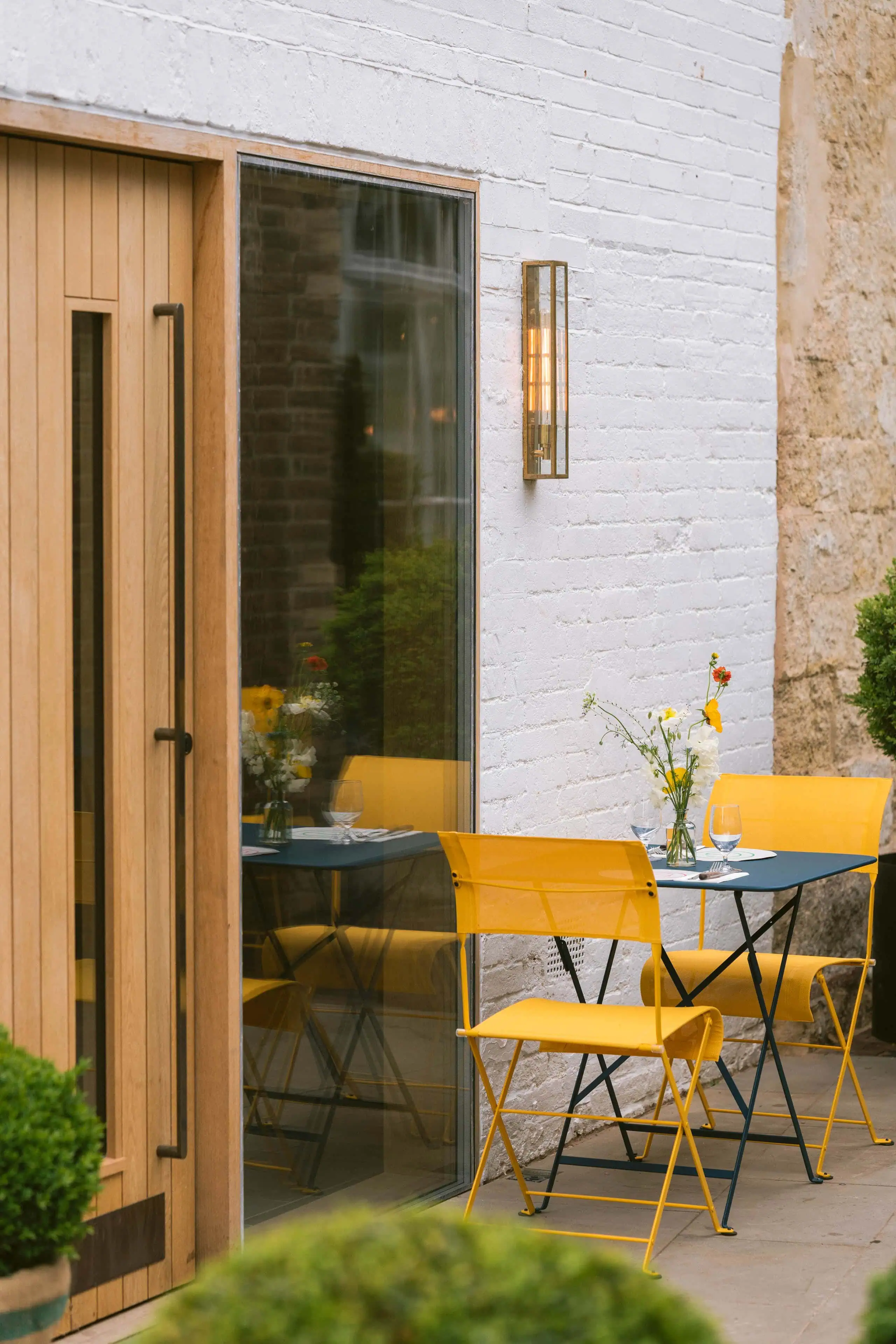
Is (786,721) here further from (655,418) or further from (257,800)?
(257,800)

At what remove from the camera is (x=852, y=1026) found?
4832 mm

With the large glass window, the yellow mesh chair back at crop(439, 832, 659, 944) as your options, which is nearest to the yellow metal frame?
the large glass window

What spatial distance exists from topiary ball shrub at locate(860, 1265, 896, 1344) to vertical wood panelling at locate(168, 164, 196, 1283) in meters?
2.19

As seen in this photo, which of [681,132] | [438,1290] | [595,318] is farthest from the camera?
[681,132]

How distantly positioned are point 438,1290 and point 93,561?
7.60 ft

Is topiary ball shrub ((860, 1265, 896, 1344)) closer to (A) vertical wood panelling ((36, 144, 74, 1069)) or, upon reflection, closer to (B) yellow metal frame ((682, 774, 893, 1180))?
(A) vertical wood panelling ((36, 144, 74, 1069))

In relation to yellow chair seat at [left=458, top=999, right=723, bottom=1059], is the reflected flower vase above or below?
above

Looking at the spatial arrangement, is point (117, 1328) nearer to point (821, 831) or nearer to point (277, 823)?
point (277, 823)

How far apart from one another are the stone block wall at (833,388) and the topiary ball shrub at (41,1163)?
3.72m

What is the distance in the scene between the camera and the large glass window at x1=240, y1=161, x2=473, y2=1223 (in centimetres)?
402

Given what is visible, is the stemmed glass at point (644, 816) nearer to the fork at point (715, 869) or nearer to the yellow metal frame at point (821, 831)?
the yellow metal frame at point (821, 831)

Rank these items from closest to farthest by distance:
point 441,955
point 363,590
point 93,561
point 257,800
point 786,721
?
point 93,561, point 257,800, point 363,590, point 441,955, point 786,721

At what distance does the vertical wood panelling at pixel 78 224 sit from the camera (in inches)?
141

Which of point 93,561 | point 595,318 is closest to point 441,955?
point 93,561
